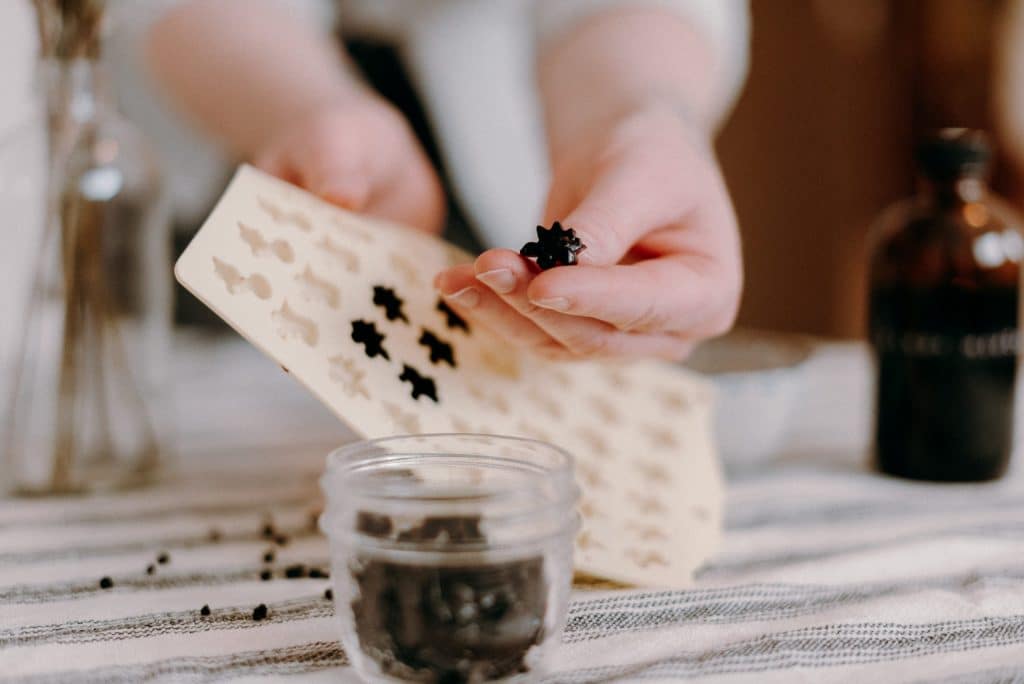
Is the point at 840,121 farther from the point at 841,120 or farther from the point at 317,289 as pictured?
the point at 317,289

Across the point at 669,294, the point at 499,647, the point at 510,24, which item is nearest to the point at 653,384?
the point at 669,294

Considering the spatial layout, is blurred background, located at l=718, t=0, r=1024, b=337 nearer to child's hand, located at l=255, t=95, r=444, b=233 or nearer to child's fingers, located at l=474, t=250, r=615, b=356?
child's hand, located at l=255, t=95, r=444, b=233

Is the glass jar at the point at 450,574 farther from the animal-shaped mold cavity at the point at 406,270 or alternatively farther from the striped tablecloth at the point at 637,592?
the animal-shaped mold cavity at the point at 406,270

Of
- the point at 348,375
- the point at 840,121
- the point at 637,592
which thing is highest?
the point at 840,121

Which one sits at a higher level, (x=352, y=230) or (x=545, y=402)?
(x=352, y=230)

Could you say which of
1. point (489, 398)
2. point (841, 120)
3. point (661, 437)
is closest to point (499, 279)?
point (489, 398)

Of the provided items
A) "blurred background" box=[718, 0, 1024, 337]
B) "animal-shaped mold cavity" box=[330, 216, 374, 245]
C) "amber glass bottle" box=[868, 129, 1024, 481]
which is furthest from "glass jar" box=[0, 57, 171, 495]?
"blurred background" box=[718, 0, 1024, 337]

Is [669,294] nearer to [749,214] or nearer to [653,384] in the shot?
[653,384]
